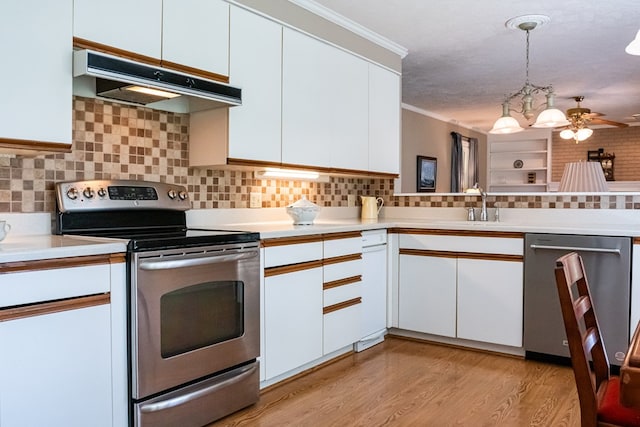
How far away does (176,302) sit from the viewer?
6.99 feet

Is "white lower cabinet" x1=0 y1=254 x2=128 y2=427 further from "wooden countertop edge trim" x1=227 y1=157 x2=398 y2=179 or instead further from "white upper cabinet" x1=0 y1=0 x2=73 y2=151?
"wooden countertop edge trim" x1=227 y1=157 x2=398 y2=179

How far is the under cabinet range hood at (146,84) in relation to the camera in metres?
2.02

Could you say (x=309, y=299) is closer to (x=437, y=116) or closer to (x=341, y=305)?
(x=341, y=305)

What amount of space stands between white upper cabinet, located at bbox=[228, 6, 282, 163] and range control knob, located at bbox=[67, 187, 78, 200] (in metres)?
0.79

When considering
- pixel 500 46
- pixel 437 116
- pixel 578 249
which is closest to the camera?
pixel 578 249

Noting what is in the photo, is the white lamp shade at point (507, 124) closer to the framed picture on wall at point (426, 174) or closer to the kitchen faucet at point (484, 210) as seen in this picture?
the kitchen faucet at point (484, 210)

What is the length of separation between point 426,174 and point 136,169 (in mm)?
5597

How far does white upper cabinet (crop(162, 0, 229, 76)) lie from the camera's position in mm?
2438

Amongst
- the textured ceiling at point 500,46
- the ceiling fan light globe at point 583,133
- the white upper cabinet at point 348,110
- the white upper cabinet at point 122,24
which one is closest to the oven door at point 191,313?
the white upper cabinet at point 122,24

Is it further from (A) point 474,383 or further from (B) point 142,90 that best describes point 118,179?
(A) point 474,383

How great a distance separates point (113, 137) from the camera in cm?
257

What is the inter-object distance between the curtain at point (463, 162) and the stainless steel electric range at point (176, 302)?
6.48 metres

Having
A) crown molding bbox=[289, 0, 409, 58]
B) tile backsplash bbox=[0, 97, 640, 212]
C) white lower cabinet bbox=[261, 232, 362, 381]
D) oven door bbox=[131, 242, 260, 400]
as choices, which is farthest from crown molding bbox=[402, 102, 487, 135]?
oven door bbox=[131, 242, 260, 400]

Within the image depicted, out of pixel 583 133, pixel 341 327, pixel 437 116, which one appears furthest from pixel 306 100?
pixel 437 116
